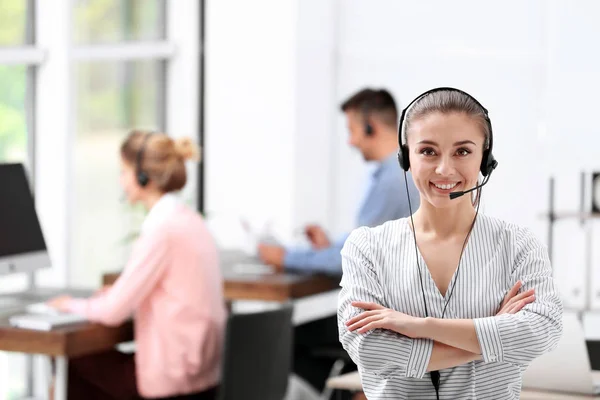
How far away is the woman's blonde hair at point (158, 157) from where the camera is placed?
3.78 meters

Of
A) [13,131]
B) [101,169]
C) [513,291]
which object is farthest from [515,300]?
[101,169]

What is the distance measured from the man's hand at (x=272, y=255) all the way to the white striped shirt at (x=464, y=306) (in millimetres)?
2908

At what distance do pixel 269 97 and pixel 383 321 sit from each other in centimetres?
408

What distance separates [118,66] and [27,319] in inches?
87.5

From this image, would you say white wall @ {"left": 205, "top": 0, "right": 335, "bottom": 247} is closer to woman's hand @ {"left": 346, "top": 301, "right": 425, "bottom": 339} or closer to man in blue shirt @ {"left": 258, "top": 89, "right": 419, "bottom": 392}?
man in blue shirt @ {"left": 258, "top": 89, "right": 419, "bottom": 392}

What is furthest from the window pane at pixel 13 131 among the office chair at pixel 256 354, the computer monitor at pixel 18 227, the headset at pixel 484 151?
the headset at pixel 484 151

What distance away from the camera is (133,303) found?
11.7 ft

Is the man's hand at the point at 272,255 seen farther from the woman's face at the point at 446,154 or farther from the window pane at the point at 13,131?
the woman's face at the point at 446,154

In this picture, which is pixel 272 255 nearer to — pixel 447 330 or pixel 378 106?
pixel 378 106

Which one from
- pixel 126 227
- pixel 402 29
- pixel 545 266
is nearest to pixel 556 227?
pixel 402 29

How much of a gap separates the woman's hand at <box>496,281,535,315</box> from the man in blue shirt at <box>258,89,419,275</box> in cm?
144

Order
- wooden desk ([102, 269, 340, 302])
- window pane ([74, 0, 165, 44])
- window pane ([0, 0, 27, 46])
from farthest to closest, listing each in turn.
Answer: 1. window pane ([74, 0, 165, 44])
2. window pane ([0, 0, 27, 46])
3. wooden desk ([102, 269, 340, 302])

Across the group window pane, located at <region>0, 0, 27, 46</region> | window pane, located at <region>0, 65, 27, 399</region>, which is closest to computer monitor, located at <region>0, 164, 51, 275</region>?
window pane, located at <region>0, 65, 27, 399</region>

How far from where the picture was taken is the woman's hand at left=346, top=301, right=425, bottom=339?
1606 millimetres
